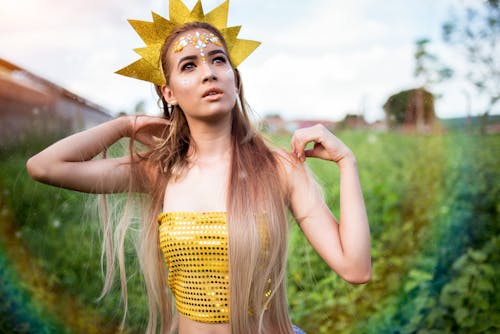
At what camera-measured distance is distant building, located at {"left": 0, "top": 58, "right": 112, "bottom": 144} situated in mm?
2117

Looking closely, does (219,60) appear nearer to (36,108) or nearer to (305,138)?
(305,138)

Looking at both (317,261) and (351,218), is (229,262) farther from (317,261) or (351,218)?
(317,261)

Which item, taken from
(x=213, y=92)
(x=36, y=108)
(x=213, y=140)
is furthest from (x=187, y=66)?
(x=36, y=108)

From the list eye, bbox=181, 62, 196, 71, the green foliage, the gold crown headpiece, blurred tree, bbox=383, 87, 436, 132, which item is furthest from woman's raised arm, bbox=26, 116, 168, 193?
blurred tree, bbox=383, 87, 436, 132

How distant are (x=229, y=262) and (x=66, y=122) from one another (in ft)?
3.84

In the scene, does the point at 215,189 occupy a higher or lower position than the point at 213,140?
lower

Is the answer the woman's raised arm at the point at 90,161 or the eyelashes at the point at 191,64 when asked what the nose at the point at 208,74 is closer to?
the eyelashes at the point at 191,64

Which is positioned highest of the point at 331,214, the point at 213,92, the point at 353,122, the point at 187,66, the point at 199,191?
the point at 353,122

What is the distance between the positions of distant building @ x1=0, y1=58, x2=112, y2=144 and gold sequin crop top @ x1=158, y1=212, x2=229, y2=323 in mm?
890

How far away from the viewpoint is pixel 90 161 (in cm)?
160

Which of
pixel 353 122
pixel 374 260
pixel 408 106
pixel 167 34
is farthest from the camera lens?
pixel 374 260

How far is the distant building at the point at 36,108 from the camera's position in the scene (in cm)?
212

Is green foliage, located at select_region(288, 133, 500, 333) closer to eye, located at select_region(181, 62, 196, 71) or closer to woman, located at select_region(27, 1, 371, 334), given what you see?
woman, located at select_region(27, 1, 371, 334)

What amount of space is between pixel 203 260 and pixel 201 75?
1.85ft
